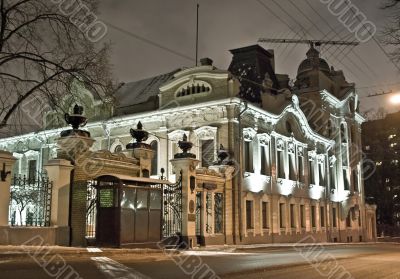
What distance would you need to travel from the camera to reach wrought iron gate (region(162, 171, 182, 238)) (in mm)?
23141

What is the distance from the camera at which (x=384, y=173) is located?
71625mm

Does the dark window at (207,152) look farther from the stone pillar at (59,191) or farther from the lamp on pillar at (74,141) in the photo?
the stone pillar at (59,191)

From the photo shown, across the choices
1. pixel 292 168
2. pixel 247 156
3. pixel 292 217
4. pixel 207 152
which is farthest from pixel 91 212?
pixel 292 168

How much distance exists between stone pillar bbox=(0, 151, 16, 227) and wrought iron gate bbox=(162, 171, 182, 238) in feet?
27.7

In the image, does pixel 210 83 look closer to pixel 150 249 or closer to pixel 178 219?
pixel 178 219

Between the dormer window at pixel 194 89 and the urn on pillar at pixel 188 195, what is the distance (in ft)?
25.7

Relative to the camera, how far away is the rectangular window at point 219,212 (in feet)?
90.8

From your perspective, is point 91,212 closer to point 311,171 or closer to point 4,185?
point 4,185

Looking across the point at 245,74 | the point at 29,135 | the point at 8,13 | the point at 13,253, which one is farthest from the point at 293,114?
the point at 13,253

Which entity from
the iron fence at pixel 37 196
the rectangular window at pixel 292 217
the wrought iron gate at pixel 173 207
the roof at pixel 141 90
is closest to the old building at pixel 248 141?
the rectangular window at pixel 292 217

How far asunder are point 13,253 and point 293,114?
26.2 meters

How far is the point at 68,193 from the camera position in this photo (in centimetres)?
1783

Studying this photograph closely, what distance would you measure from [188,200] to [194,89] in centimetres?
992

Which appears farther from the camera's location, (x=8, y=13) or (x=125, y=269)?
(x=8, y=13)
